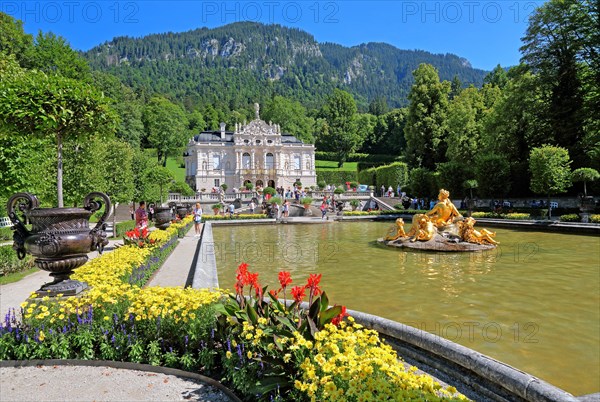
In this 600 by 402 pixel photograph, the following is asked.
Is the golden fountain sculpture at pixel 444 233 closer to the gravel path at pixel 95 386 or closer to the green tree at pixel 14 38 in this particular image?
the gravel path at pixel 95 386

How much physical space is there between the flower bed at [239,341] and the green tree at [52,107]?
227cm

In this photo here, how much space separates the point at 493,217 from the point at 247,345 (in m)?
23.7

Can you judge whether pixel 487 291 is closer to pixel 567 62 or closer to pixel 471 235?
pixel 471 235

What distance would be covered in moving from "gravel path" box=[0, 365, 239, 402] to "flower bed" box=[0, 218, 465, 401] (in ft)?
0.48

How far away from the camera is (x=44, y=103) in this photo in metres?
5.55

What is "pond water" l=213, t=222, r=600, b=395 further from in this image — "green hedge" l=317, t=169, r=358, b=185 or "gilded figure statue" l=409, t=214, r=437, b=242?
"green hedge" l=317, t=169, r=358, b=185

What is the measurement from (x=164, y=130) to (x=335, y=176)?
32.0m

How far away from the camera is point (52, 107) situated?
5.59 metres

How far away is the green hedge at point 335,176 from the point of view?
69812 mm

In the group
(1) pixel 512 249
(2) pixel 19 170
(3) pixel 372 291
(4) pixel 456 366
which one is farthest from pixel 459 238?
(2) pixel 19 170

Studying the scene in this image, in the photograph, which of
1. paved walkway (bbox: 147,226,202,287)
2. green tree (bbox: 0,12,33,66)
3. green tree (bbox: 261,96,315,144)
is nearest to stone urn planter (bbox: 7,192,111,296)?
paved walkway (bbox: 147,226,202,287)

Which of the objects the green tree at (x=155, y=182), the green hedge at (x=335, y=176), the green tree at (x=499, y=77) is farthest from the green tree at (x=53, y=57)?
the green tree at (x=499, y=77)

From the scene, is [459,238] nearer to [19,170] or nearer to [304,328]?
[304,328]

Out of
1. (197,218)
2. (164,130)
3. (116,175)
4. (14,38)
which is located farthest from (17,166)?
(164,130)
